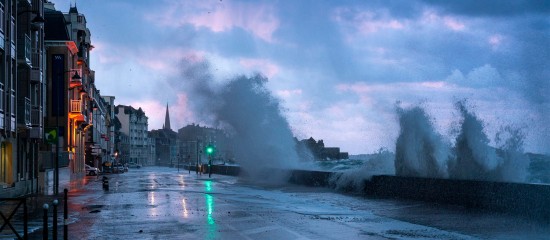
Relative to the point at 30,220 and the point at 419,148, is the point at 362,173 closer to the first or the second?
the point at 419,148

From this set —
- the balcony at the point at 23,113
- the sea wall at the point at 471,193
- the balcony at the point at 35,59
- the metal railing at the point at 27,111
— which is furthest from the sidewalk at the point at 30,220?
the sea wall at the point at 471,193

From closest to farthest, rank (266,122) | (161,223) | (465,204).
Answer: (161,223)
(465,204)
(266,122)

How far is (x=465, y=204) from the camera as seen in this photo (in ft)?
76.1

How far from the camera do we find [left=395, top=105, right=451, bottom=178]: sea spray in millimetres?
32188

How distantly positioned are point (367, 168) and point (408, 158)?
5101 millimetres

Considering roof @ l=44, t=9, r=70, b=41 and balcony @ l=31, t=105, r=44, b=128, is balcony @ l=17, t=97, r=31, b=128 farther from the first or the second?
roof @ l=44, t=9, r=70, b=41

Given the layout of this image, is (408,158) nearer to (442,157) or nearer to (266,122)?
(442,157)

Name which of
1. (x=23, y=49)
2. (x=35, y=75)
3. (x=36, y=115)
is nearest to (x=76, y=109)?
(x=36, y=115)

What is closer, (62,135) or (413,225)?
(413,225)

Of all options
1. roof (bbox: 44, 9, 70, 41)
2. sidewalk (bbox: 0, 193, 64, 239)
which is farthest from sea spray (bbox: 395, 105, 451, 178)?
roof (bbox: 44, 9, 70, 41)

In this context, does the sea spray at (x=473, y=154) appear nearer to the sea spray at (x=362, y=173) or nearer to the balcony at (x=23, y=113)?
the sea spray at (x=362, y=173)

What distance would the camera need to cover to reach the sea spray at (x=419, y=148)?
32.2 meters

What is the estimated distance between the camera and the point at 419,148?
33344mm

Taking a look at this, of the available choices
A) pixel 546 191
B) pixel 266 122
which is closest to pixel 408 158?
pixel 546 191
